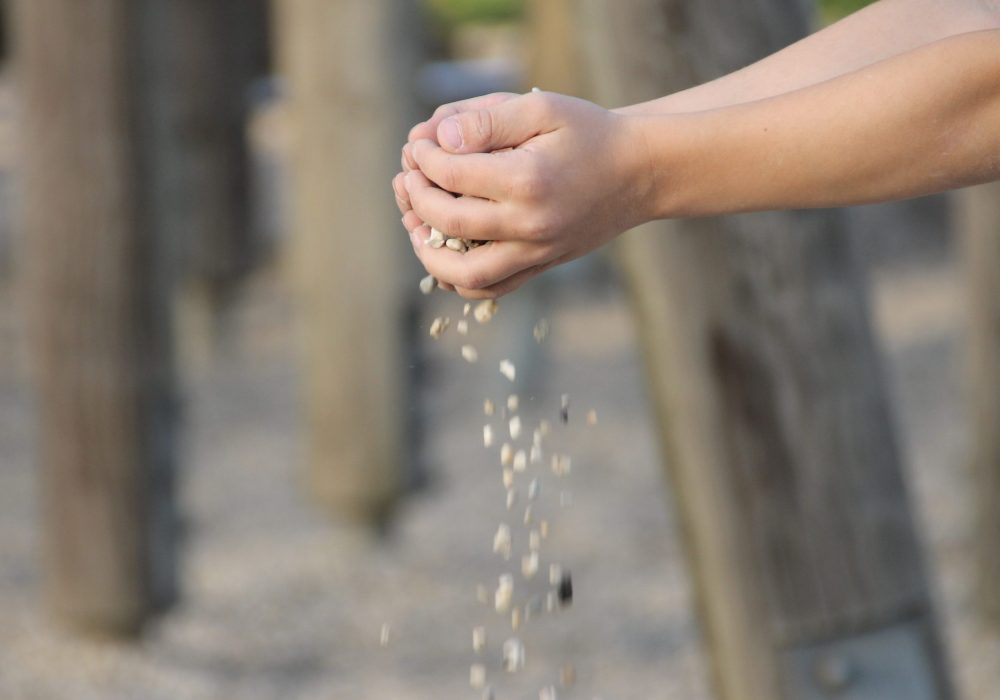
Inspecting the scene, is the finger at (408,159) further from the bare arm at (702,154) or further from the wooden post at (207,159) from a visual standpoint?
the wooden post at (207,159)

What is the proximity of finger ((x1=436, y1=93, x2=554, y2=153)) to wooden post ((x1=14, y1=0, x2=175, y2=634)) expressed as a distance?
2.43 metres

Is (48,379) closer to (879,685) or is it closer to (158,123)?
(158,123)

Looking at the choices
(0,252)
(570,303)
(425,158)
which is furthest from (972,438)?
(0,252)

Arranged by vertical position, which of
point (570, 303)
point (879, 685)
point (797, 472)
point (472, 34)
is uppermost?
point (472, 34)

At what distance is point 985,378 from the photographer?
3826mm

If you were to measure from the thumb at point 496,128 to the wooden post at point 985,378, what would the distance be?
9.25 feet

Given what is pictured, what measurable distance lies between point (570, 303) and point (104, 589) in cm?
487

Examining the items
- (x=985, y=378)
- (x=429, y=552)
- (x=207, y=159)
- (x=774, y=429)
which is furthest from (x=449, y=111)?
Answer: (x=207, y=159)

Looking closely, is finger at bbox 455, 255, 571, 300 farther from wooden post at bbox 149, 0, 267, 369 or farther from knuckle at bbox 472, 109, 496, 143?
wooden post at bbox 149, 0, 267, 369

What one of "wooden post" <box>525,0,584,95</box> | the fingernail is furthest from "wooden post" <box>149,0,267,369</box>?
the fingernail

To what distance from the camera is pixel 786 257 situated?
1922mm

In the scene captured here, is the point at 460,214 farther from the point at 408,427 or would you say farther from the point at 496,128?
the point at 408,427

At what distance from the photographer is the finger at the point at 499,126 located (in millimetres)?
1154

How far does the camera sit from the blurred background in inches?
77.5
